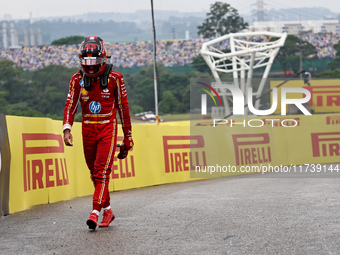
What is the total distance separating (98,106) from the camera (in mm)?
6512

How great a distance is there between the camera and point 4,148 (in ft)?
25.5

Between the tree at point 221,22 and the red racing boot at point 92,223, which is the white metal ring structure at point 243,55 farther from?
the tree at point 221,22

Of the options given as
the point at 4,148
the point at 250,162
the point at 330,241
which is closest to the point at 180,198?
the point at 4,148

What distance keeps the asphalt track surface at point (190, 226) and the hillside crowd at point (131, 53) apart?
76924 millimetres

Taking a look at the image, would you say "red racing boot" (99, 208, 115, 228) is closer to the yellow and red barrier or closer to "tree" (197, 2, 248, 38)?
the yellow and red barrier

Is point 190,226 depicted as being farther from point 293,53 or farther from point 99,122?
point 293,53

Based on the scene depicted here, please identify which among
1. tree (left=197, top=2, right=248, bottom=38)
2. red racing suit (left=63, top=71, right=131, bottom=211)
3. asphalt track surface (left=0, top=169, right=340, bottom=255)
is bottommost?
asphalt track surface (left=0, top=169, right=340, bottom=255)

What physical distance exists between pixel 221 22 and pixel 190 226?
10647 centimetres

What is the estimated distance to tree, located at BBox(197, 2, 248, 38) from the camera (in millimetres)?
110062

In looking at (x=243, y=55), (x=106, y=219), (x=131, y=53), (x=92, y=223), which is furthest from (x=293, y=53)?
(x=92, y=223)

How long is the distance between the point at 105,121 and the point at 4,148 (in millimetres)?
1767

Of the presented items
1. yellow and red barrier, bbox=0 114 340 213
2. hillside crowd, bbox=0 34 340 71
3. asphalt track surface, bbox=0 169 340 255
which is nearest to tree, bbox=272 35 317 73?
hillside crowd, bbox=0 34 340 71

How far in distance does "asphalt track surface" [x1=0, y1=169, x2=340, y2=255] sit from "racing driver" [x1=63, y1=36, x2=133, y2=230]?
46 cm

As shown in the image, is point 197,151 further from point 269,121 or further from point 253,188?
point 269,121
